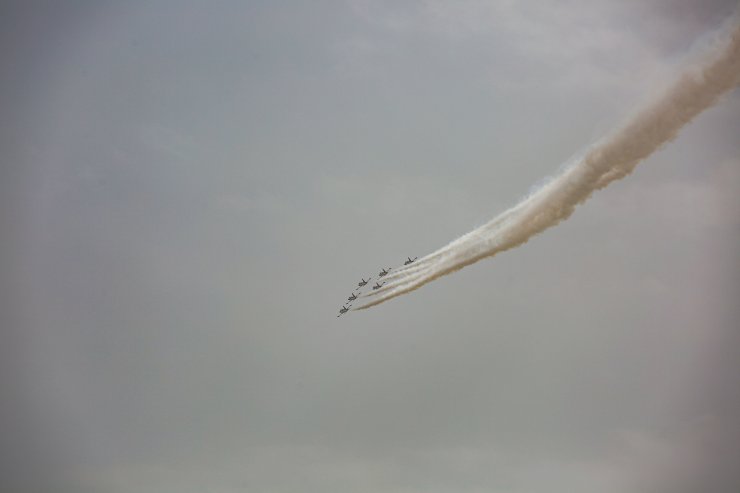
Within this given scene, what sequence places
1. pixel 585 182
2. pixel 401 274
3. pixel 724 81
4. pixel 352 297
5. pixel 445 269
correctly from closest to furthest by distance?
pixel 724 81 → pixel 585 182 → pixel 445 269 → pixel 401 274 → pixel 352 297

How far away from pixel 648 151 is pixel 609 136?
2397 millimetres

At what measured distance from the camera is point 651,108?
6297 centimetres

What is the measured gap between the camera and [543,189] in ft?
233

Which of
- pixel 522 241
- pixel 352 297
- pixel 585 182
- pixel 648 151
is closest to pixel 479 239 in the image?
pixel 522 241

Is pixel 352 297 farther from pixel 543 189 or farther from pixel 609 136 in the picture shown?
pixel 609 136

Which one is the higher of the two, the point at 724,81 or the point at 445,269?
the point at 445,269

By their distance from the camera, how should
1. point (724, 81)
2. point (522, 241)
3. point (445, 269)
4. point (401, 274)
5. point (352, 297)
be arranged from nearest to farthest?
point (724, 81), point (522, 241), point (445, 269), point (401, 274), point (352, 297)

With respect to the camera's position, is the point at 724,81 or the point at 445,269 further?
the point at 445,269

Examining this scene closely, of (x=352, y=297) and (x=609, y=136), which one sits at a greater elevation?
(x=352, y=297)

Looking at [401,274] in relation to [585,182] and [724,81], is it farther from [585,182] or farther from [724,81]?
[724,81]

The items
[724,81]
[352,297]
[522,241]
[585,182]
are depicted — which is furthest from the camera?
[352,297]

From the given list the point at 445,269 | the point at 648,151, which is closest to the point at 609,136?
the point at 648,151

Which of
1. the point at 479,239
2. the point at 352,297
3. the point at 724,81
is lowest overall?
the point at 724,81

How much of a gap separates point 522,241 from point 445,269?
28.4 ft
